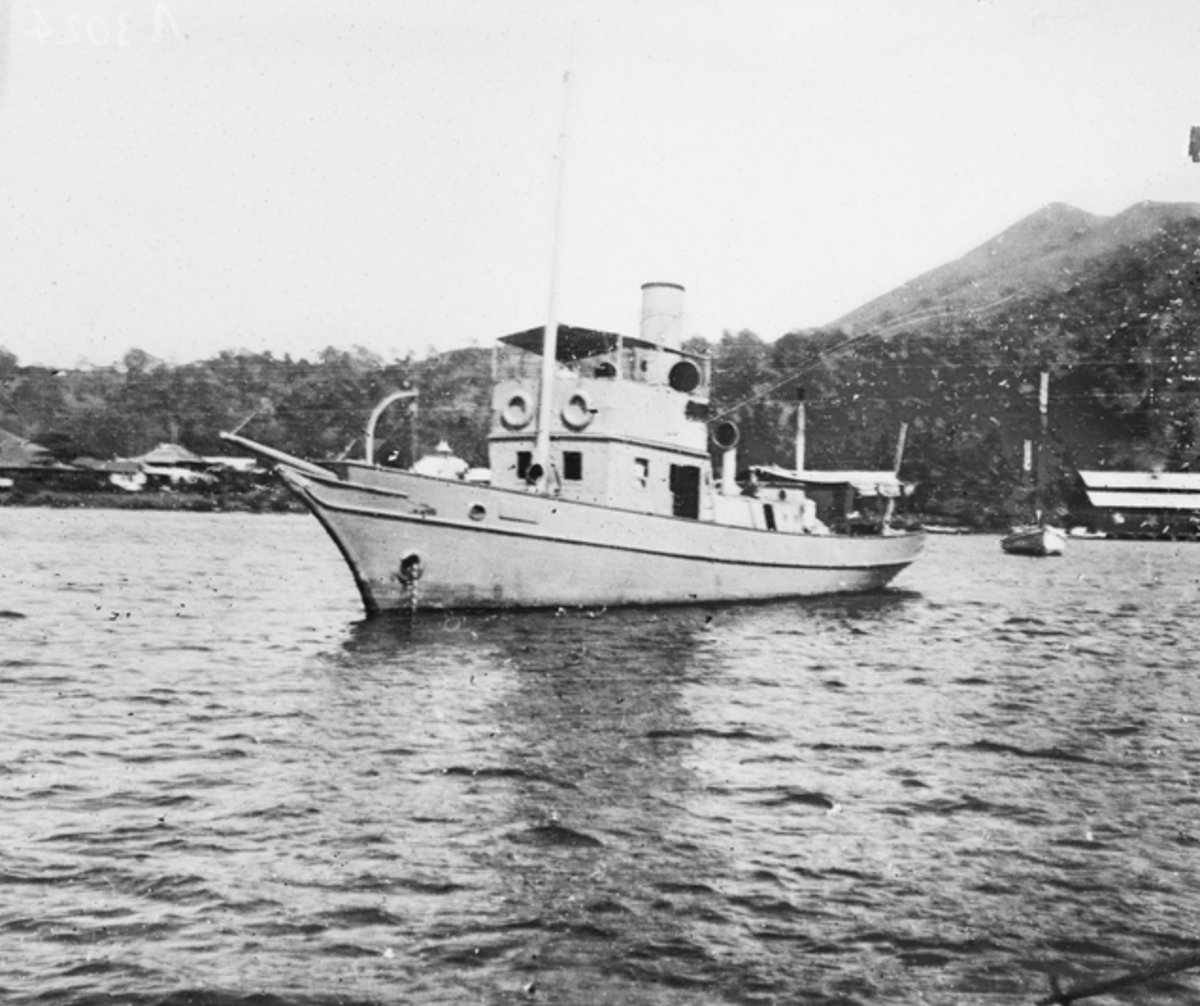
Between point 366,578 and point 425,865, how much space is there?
11.7 m

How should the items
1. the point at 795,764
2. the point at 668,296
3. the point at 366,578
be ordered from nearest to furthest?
the point at 795,764 → the point at 366,578 → the point at 668,296

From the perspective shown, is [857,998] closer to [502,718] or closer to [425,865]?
[425,865]

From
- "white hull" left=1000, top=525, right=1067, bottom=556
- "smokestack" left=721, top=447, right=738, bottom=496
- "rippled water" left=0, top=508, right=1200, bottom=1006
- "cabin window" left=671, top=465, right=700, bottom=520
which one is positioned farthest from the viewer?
"white hull" left=1000, top=525, right=1067, bottom=556

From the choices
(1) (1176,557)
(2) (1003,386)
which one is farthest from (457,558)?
(2) (1003,386)

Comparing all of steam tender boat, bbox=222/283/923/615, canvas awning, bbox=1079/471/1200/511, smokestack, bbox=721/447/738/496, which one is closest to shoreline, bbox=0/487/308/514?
smokestack, bbox=721/447/738/496

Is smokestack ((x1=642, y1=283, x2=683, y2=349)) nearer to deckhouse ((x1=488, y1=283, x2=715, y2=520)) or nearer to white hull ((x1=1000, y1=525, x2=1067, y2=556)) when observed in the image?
deckhouse ((x1=488, y1=283, x2=715, y2=520))

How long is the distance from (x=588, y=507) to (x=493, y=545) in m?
1.75

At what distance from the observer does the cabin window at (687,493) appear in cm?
2238

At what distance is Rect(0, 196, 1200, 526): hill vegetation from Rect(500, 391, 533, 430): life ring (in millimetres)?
49819

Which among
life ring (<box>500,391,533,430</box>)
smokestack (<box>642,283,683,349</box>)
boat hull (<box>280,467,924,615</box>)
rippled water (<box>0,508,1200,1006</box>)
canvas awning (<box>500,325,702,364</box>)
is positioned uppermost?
smokestack (<box>642,283,683,349</box>)

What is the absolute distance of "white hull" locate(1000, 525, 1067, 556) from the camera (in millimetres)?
48219

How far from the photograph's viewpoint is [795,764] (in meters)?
9.59

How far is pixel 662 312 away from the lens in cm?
2336

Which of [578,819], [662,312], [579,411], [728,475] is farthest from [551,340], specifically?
[578,819]
